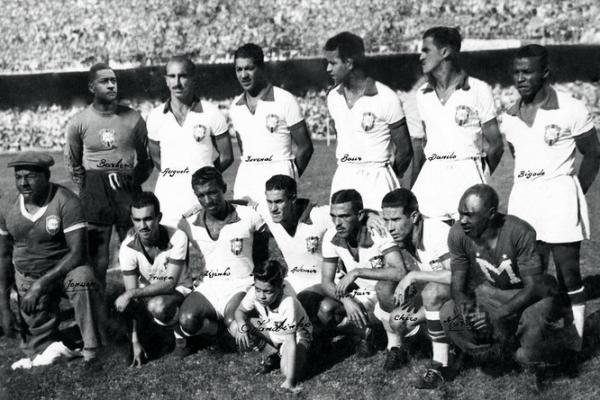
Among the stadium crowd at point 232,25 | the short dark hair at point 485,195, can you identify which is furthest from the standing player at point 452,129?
the stadium crowd at point 232,25

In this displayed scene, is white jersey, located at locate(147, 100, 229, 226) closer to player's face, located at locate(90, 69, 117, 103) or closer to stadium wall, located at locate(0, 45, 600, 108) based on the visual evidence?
player's face, located at locate(90, 69, 117, 103)

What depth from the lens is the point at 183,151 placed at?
7.29m

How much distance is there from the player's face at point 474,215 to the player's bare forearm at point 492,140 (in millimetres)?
1116

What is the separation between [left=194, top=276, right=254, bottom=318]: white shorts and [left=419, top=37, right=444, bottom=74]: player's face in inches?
86.2

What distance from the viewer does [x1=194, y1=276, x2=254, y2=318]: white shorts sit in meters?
6.71

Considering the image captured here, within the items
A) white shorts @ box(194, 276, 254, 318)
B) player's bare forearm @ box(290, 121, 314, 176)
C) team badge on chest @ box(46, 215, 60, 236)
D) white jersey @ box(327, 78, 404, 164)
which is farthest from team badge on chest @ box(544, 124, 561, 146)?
team badge on chest @ box(46, 215, 60, 236)

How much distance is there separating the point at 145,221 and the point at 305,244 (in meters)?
1.26

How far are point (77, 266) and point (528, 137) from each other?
3632 millimetres

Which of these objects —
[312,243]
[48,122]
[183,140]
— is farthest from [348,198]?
[48,122]

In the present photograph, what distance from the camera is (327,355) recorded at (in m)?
6.57

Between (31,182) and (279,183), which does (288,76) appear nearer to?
(31,182)

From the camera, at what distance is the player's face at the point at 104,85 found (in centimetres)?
744

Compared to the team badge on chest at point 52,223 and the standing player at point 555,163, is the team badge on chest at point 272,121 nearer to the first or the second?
the team badge on chest at point 52,223

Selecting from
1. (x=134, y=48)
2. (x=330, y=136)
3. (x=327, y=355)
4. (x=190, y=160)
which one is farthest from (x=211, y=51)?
(x=327, y=355)
